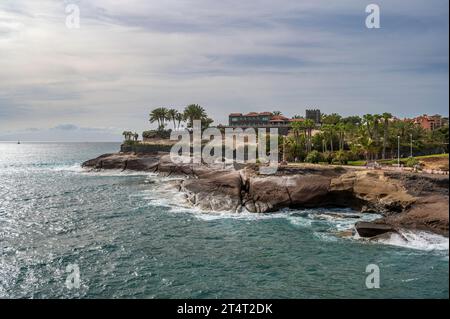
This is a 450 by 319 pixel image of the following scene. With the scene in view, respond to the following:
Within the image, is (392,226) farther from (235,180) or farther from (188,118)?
(188,118)

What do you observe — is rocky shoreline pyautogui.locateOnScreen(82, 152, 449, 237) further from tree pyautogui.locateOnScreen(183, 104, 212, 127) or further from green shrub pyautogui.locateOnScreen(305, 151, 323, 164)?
tree pyautogui.locateOnScreen(183, 104, 212, 127)

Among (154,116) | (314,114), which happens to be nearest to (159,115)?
(154,116)

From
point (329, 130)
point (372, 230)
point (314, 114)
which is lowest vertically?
point (372, 230)

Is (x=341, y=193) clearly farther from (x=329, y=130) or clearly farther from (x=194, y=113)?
(x=194, y=113)

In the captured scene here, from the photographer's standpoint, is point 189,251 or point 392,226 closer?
point 189,251

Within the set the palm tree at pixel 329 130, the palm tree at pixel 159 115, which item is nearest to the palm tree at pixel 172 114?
the palm tree at pixel 159 115

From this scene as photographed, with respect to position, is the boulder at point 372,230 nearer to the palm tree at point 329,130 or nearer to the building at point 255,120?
the palm tree at point 329,130

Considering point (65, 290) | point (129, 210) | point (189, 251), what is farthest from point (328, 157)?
point (65, 290)
